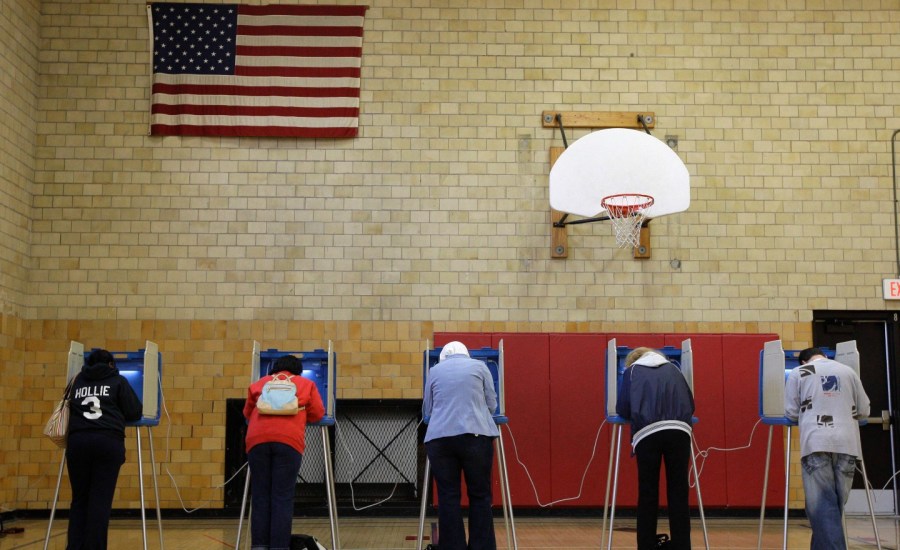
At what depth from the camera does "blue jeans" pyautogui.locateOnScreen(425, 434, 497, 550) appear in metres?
6.11

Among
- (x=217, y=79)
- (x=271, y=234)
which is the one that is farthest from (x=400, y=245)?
(x=217, y=79)

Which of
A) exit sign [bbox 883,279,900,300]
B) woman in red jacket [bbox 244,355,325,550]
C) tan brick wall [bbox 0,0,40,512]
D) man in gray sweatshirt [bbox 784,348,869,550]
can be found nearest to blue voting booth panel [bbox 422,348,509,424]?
woman in red jacket [bbox 244,355,325,550]

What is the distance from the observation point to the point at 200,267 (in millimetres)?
9984

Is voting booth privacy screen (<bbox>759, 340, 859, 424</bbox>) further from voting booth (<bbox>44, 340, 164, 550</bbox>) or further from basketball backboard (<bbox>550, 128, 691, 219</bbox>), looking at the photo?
voting booth (<bbox>44, 340, 164, 550</bbox>)

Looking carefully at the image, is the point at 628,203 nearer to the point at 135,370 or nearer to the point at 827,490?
the point at 827,490

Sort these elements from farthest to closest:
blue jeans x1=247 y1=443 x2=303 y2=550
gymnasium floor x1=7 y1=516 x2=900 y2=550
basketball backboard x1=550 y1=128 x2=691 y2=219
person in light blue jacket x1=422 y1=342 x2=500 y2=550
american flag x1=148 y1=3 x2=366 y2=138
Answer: american flag x1=148 y1=3 x2=366 y2=138
basketball backboard x1=550 y1=128 x2=691 y2=219
gymnasium floor x1=7 y1=516 x2=900 y2=550
person in light blue jacket x1=422 y1=342 x2=500 y2=550
blue jeans x1=247 y1=443 x2=303 y2=550

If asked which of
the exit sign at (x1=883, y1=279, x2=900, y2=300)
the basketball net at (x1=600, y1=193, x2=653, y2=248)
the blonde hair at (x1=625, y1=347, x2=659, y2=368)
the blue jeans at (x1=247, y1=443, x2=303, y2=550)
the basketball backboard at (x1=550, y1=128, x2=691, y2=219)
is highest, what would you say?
the basketball backboard at (x1=550, y1=128, x2=691, y2=219)

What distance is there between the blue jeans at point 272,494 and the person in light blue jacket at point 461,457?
1.04m

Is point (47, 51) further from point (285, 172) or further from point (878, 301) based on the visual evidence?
point (878, 301)

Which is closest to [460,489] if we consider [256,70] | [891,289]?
[256,70]

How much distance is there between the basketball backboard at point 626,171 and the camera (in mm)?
8508

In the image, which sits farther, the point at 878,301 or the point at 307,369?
the point at 878,301

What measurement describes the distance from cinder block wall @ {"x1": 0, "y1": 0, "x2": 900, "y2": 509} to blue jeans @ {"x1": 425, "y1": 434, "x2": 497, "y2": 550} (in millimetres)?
3671

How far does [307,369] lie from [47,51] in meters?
5.53
